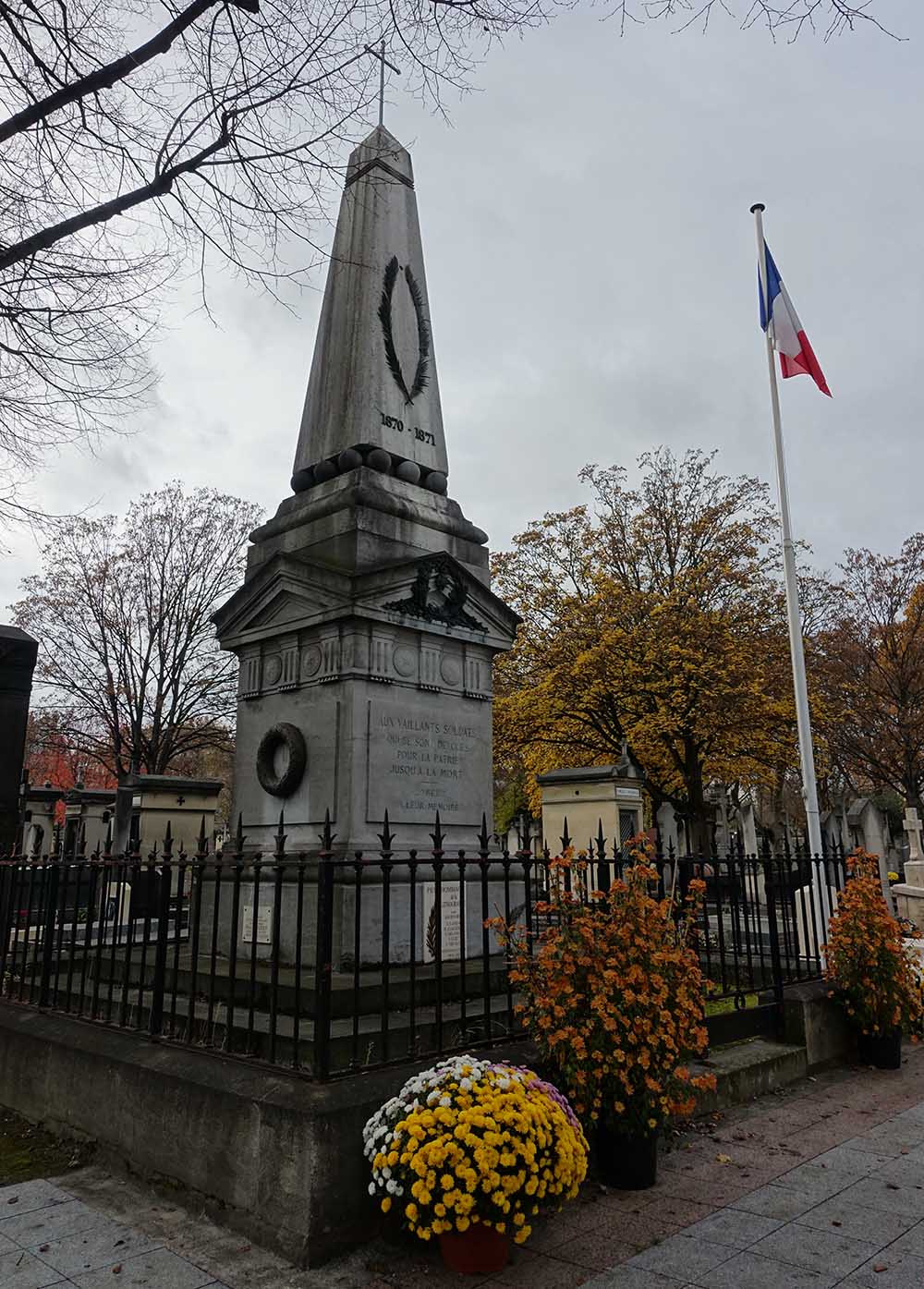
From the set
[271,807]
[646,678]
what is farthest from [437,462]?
[646,678]

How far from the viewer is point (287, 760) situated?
23.9ft

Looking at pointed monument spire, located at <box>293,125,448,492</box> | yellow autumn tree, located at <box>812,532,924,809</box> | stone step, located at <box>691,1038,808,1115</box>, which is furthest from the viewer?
yellow autumn tree, located at <box>812,532,924,809</box>

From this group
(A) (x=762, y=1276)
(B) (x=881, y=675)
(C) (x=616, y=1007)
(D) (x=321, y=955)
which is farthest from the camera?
(B) (x=881, y=675)

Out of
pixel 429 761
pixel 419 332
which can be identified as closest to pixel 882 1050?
pixel 429 761

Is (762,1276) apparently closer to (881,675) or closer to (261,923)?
(261,923)

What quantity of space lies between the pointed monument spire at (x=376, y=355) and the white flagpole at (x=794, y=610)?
217 inches

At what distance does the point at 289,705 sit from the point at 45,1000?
2.84 metres

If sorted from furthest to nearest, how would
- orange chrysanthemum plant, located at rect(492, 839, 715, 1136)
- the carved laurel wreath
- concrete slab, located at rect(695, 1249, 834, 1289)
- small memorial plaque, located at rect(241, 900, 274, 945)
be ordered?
1. the carved laurel wreath
2. small memorial plaque, located at rect(241, 900, 274, 945)
3. orange chrysanthemum plant, located at rect(492, 839, 715, 1136)
4. concrete slab, located at rect(695, 1249, 834, 1289)

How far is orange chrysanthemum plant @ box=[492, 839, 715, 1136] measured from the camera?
4293 mm

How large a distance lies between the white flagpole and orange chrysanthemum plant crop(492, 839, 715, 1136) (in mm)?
5669

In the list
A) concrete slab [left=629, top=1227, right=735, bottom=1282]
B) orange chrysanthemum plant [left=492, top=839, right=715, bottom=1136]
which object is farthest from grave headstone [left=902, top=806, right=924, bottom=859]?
concrete slab [left=629, top=1227, right=735, bottom=1282]

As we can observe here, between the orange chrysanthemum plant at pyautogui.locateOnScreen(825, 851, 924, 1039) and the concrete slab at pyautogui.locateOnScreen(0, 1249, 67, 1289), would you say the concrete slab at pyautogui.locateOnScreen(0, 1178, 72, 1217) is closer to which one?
the concrete slab at pyautogui.locateOnScreen(0, 1249, 67, 1289)

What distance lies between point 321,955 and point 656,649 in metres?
19.7

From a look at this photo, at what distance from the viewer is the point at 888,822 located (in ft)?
125
